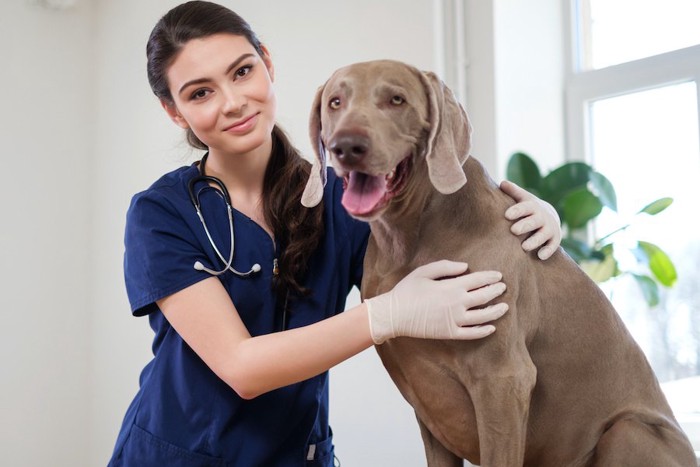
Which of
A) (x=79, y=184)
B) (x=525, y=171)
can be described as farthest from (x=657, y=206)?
(x=79, y=184)

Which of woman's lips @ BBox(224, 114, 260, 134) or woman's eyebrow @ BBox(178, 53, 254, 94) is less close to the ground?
woman's eyebrow @ BBox(178, 53, 254, 94)

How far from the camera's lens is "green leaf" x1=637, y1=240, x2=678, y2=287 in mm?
2421

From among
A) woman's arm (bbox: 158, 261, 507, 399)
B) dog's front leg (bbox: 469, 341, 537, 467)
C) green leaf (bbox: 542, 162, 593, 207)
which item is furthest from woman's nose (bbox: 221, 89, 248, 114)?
green leaf (bbox: 542, 162, 593, 207)

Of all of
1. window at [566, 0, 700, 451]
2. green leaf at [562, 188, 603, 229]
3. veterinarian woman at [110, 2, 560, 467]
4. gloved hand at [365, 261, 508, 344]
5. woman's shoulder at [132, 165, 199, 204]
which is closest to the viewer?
gloved hand at [365, 261, 508, 344]

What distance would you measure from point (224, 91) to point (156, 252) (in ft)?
1.24

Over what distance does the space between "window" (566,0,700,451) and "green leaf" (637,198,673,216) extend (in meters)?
0.21

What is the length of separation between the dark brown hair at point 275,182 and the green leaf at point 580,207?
38.6 inches

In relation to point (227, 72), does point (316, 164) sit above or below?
below

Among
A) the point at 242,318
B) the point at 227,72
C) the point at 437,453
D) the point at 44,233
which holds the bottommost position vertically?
the point at 437,453

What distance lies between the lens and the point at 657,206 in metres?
2.42

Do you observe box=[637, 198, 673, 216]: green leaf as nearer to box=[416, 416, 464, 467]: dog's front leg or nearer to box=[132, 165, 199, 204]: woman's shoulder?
box=[416, 416, 464, 467]: dog's front leg

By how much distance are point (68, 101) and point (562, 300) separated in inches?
126

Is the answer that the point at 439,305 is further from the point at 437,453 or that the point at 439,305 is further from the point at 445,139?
the point at 437,453

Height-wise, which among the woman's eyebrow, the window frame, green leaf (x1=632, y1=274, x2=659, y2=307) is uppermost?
the window frame
